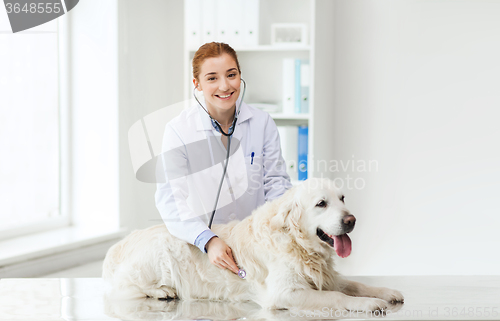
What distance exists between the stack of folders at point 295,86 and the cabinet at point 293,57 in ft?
0.16

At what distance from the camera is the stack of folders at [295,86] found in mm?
3119

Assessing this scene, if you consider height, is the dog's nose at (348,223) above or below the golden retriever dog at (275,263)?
above

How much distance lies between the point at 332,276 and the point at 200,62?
38.5 inches

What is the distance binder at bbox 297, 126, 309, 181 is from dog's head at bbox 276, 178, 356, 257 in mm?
1761

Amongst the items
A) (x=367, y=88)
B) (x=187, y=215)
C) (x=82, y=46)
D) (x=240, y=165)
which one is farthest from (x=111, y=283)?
(x=367, y=88)

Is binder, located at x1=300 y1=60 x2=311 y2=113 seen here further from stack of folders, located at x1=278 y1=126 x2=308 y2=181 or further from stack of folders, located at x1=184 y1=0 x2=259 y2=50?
stack of folders, located at x1=184 y1=0 x2=259 y2=50

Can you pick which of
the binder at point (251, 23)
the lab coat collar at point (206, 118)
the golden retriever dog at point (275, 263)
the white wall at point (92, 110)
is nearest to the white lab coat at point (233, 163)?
the lab coat collar at point (206, 118)

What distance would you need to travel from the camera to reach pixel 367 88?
3389 millimetres

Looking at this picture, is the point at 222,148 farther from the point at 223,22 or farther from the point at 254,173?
the point at 223,22

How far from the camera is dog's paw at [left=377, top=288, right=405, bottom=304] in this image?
4.44 ft

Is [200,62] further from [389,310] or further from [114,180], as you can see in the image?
[114,180]

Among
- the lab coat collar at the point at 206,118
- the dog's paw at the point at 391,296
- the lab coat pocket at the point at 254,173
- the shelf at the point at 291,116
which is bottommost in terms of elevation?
the dog's paw at the point at 391,296
